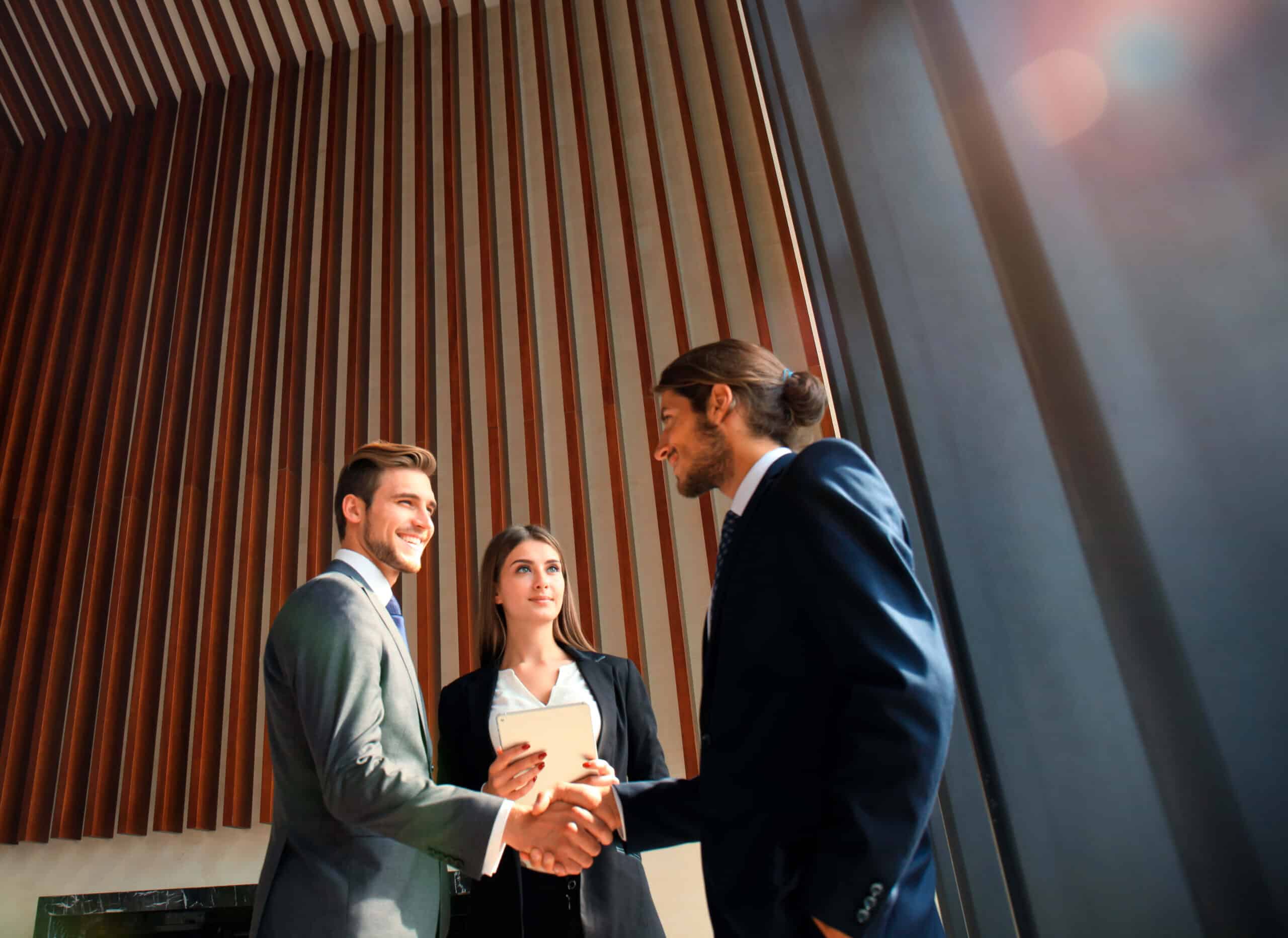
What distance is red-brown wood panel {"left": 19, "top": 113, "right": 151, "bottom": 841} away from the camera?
3.42 meters

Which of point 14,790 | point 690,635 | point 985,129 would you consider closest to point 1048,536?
point 985,129

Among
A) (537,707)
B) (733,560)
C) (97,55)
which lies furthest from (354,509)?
(97,55)

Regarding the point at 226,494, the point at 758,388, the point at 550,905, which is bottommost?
the point at 550,905

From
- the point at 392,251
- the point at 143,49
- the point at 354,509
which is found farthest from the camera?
the point at 143,49

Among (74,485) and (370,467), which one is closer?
(370,467)

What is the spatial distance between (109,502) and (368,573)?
2830 mm

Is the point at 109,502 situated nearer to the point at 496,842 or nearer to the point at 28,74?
the point at 28,74

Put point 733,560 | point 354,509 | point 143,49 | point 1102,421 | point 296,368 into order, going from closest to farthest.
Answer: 1. point 1102,421
2. point 733,560
3. point 354,509
4. point 296,368
5. point 143,49

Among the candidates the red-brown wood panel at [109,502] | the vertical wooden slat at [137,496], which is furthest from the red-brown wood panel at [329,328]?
the red-brown wood panel at [109,502]

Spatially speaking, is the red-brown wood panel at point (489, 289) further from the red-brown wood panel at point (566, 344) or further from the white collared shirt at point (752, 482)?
the white collared shirt at point (752, 482)

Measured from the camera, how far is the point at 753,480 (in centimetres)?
125

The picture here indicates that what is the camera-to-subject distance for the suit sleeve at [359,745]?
137cm

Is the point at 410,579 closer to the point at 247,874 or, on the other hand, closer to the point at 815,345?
the point at 247,874

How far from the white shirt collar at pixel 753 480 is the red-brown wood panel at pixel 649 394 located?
5.77 feet
